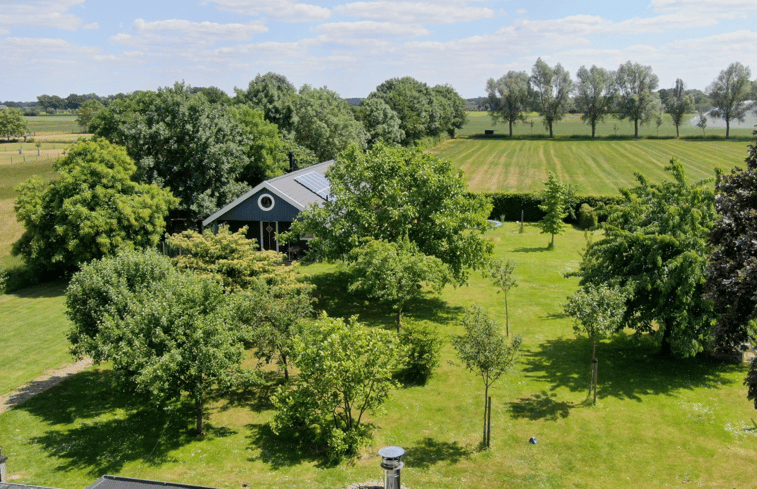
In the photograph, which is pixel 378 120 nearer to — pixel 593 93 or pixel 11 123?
pixel 593 93

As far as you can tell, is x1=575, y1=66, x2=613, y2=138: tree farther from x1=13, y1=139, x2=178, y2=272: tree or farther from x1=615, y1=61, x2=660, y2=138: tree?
x1=13, y1=139, x2=178, y2=272: tree

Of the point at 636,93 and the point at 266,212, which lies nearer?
the point at 266,212

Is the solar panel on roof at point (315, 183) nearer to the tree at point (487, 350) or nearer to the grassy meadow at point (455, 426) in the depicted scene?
the grassy meadow at point (455, 426)

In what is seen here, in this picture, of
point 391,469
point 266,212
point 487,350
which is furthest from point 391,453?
point 266,212

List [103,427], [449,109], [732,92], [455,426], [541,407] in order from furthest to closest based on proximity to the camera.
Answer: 1. [449,109]
2. [732,92]
3. [541,407]
4. [103,427]
5. [455,426]

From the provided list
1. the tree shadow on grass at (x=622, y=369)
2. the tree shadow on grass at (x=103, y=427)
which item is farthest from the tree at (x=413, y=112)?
the tree shadow on grass at (x=103, y=427)

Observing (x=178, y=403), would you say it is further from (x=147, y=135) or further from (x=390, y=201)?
(x=147, y=135)
